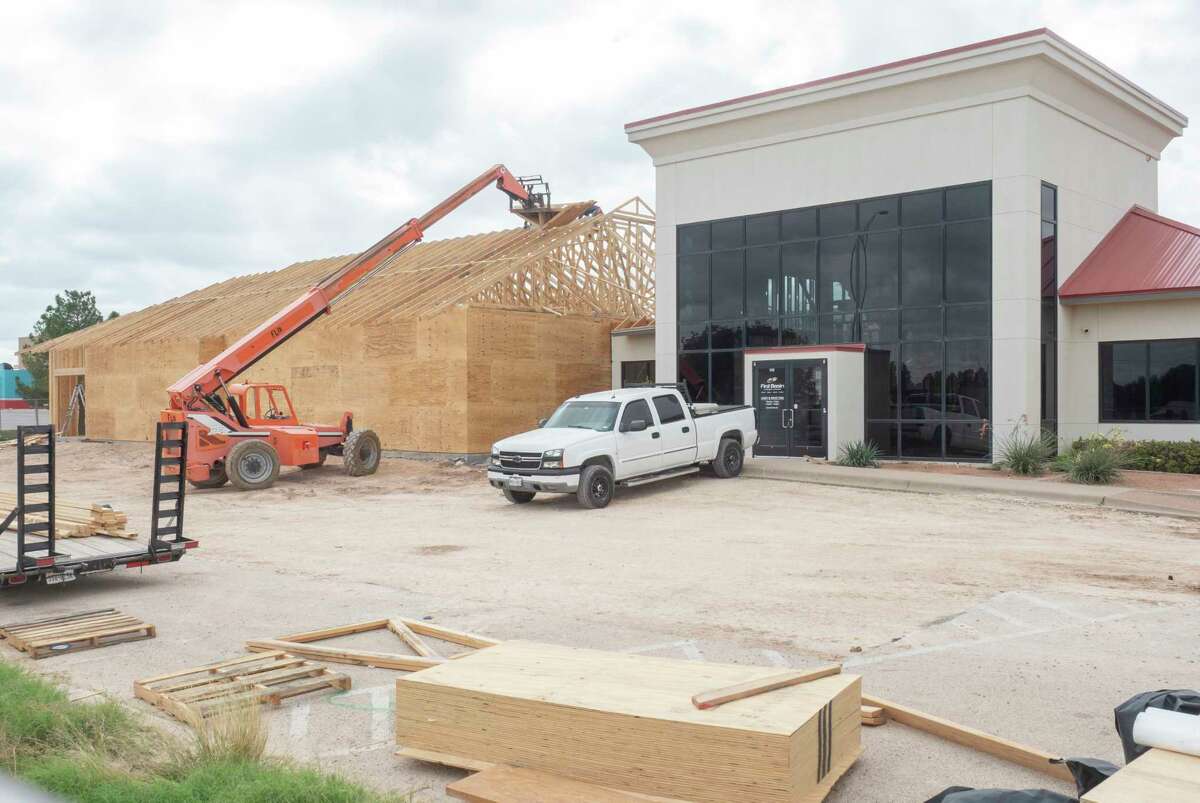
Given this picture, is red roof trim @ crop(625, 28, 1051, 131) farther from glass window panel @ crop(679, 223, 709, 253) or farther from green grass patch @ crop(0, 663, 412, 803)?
green grass patch @ crop(0, 663, 412, 803)

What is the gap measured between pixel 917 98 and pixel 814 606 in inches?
618

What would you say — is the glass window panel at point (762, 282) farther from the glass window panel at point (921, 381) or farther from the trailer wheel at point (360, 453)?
the trailer wheel at point (360, 453)

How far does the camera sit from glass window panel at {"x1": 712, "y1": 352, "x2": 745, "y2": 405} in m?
24.6

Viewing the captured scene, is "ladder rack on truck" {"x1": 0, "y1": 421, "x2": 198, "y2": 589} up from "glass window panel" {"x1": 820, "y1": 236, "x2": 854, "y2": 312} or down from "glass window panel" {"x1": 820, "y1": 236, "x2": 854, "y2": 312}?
down

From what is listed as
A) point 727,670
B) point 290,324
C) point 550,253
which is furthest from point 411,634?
point 550,253

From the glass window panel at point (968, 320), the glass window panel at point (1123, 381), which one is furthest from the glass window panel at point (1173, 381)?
the glass window panel at point (968, 320)

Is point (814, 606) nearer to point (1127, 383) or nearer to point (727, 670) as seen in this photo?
point (727, 670)

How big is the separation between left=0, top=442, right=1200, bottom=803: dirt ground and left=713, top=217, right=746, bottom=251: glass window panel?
873cm

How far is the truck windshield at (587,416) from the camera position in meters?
17.8

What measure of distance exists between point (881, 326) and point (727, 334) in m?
3.90

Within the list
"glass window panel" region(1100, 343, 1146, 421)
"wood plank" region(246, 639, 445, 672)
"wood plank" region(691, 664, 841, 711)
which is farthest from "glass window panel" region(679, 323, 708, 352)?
"wood plank" region(691, 664, 841, 711)

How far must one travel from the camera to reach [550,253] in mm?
28156

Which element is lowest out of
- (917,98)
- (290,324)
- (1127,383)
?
(1127,383)

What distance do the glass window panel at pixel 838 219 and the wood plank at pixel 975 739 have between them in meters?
18.0
